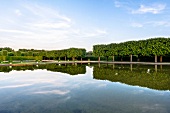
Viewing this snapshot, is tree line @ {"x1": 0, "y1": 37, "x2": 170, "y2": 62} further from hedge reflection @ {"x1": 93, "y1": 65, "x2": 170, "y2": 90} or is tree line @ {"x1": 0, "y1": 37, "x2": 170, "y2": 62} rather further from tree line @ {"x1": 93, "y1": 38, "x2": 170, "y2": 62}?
hedge reflection @ {"x1": 93, "y1": 65, "x2": 170, "y2": 90}

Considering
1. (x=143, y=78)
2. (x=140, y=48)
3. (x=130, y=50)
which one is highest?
(x=140, y=48)

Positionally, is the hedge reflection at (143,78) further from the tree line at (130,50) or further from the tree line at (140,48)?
the tree line at (130,50)

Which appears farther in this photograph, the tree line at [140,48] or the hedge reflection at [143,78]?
the tree line at [140,48]

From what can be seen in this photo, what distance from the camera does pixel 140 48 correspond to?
40.9 meters

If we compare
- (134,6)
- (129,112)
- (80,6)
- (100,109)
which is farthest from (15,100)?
(134,6)

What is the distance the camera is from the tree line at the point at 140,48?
36.8 meters

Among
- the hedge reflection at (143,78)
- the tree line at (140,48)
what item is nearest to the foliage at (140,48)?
the tree line at (140,48)

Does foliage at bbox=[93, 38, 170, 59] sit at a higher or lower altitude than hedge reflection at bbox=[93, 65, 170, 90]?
higher


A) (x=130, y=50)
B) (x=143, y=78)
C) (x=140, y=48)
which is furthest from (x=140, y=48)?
(x=143, y=78)

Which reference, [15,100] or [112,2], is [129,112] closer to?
[15,100]

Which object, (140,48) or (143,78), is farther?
(140,48)

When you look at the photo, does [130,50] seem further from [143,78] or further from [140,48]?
[143,78]

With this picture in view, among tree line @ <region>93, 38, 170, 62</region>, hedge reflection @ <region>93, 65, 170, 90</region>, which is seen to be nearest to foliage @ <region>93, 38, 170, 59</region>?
tree line @ <region>93, 38, 170, 62</region>

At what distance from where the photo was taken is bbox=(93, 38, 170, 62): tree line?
121ft
